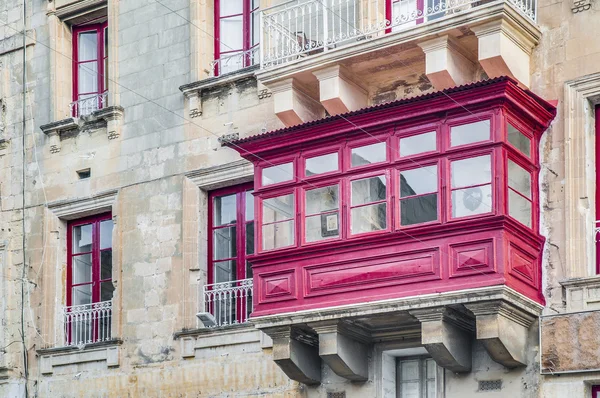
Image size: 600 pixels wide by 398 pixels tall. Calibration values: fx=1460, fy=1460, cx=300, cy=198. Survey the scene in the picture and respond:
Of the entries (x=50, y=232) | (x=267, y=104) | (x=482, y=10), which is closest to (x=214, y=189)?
(x=267, y=104)

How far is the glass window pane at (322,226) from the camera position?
1928 centimetres

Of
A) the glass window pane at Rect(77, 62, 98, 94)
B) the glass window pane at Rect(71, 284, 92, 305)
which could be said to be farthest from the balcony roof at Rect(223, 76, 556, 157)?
the glass window pane at Rect(77, 62, 98, 94)

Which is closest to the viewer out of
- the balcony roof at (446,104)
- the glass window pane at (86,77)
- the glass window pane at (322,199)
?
the balcony roof at (446,104)

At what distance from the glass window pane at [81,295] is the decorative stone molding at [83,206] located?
3.90 feet

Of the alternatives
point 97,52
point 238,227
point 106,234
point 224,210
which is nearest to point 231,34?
point 224,210

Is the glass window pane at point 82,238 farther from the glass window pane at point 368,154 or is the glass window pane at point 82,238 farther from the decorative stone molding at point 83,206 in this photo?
the glass window pane at point 368,154

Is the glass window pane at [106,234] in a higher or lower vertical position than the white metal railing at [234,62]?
lower

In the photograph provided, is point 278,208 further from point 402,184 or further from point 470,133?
point 470,133

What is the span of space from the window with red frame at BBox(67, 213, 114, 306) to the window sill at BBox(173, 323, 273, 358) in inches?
84.3

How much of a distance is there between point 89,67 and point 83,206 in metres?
2.52

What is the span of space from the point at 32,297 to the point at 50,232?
1104mm

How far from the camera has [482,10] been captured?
61.3 feet

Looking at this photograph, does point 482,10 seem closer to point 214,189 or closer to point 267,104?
point 267,104

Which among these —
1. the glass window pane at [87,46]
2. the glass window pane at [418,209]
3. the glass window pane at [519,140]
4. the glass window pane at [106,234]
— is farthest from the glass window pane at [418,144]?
the glass window pane at [87,46]
